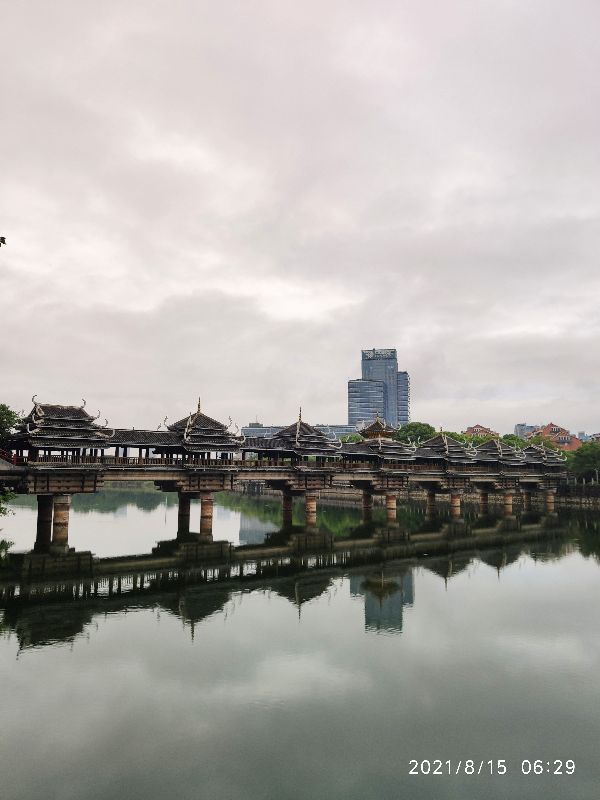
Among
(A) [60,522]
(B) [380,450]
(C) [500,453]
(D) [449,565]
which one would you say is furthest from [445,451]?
(A) [60,522]

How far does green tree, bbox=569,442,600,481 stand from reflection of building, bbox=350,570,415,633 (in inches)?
2569

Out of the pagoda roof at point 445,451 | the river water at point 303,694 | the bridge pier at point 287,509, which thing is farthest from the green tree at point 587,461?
the river water at point 303,694

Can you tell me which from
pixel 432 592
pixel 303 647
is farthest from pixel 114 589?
pixel 432 592

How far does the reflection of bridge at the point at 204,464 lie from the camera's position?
4375cm

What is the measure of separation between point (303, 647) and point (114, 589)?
1526 centimetres

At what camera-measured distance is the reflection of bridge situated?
43.8 metres

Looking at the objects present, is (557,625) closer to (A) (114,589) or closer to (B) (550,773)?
(B) (550,773)

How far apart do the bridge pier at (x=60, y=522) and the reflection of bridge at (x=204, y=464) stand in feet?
0.28

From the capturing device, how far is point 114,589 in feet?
108

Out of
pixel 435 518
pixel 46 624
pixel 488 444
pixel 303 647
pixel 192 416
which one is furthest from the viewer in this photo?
pixel 488 444

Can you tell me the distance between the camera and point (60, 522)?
1734 inches

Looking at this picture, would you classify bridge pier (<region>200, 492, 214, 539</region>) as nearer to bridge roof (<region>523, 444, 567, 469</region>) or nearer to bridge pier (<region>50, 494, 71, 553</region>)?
bridge pier (<region>50, 494, 71, 553</region>)

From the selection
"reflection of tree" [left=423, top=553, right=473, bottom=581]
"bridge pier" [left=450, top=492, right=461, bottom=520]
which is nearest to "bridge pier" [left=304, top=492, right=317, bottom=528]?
"reflection of tree" [left=423, top=553, right=473, bottom=581]

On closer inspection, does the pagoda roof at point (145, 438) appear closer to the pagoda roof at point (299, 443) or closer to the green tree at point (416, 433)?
the pagoda roof at point (299, 443)
